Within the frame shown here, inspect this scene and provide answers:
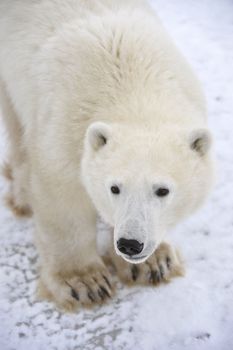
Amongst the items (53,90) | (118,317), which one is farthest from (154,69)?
(118,317)

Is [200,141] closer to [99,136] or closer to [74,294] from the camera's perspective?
[99,136]

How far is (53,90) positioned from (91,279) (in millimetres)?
1223

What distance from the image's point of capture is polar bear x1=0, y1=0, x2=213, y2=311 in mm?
2898

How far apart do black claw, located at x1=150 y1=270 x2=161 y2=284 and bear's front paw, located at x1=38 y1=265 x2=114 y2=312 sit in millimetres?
262

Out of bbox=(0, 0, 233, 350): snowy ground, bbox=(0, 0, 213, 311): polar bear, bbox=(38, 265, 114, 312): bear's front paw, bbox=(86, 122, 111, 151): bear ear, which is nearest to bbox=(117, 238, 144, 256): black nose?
bbox=(0, 0, 213, 311): polar bear

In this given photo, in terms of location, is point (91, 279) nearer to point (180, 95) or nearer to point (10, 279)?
point (10, 279)

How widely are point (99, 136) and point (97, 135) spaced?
0.01 m

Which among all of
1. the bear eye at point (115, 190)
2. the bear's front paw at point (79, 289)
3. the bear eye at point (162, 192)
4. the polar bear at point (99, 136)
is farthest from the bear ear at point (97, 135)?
the bear's front paw at point (79, 289)

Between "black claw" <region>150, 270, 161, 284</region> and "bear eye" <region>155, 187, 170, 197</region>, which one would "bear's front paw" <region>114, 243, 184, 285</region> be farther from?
"bear eye" <region>155, 187, 170, 197</region>

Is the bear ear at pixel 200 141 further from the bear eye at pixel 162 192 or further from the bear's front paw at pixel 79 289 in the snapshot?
the bear's front paw at pixel 79 289

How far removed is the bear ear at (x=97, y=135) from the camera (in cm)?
301

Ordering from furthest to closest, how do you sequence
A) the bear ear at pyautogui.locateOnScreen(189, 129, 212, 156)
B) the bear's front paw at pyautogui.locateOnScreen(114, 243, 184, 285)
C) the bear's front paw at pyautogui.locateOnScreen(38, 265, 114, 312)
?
the bear's front paw at pyautogui.locateOnScreen(114, 243, 184, 285) < the bear's front paw at pyautogui.locateOnScreen(38, 265, 114, 312) < the bear ear at pyautogui.locateOnScreen(189, 129, 212, 156)

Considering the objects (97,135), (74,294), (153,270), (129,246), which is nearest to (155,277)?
(153,270)

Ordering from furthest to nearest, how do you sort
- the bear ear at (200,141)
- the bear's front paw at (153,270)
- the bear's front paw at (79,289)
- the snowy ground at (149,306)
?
the bear's front paw at (153,270) → the bear's front paw at (79,289) → the snowy ground at (149,306) → the bear ear at (200,141)
